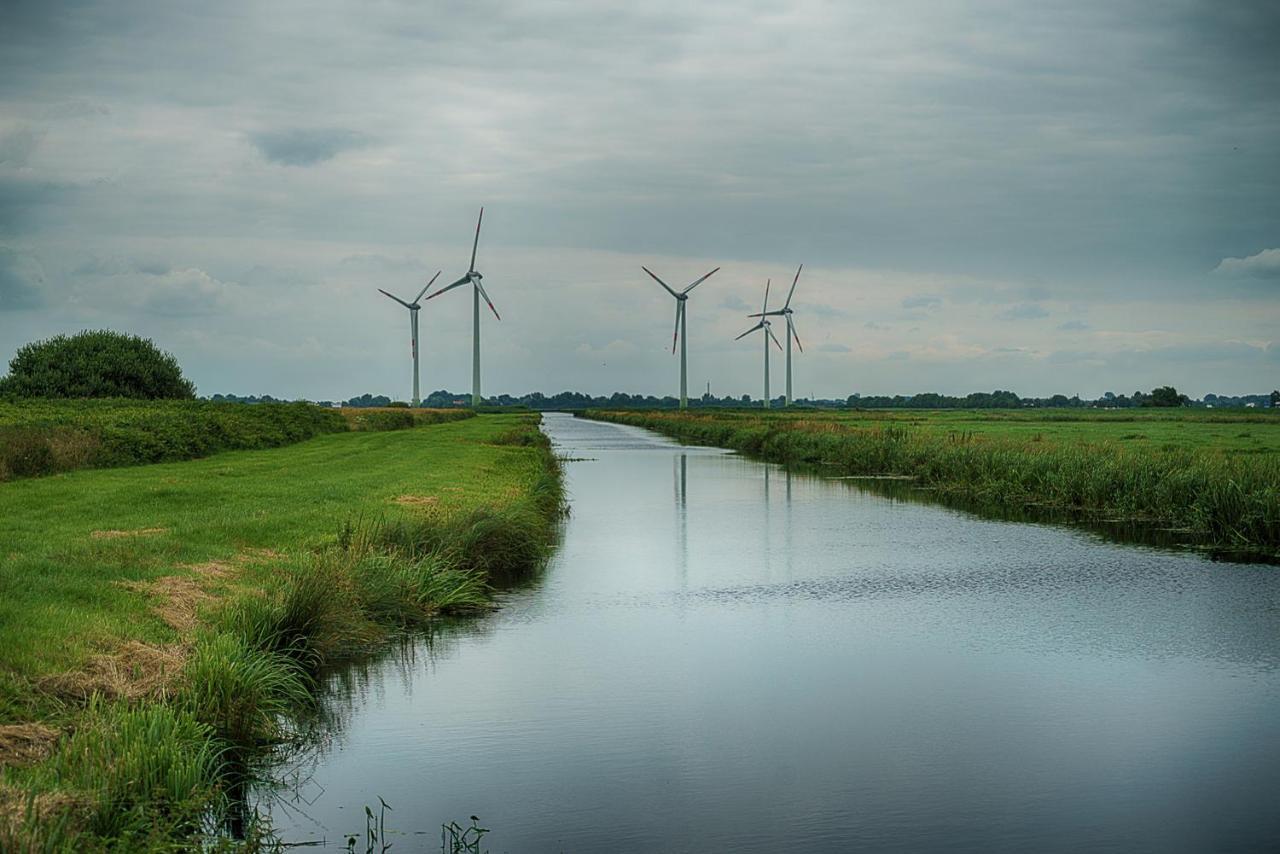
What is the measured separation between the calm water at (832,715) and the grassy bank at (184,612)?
2.60 ft

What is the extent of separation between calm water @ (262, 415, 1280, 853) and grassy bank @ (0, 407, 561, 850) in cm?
79

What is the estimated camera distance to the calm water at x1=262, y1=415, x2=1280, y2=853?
864cm

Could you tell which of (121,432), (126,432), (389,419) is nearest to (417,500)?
(121,432)

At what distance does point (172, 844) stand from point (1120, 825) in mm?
6746

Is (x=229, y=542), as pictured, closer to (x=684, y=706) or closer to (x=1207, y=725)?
(x=684, y=706)

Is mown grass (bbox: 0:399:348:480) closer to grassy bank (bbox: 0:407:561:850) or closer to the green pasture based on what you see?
the green pasture

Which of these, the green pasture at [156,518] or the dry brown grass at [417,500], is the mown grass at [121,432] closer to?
the green pasture at [156,518]

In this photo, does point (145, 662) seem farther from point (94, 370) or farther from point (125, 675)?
point (94, 370)

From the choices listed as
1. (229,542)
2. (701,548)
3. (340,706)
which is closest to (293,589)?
(340,706)

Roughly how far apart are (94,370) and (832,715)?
52.8 meters

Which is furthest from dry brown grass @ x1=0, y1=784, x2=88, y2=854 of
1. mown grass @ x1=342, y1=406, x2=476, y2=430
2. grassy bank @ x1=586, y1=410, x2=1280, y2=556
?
mown grass @ x1=342, y1=406, x2=476, y2=430

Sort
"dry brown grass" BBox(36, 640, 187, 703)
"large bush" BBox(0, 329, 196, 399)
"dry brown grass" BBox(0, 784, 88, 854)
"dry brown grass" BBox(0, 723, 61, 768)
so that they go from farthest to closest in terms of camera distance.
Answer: "large bush" BBox(0, 329, 196, 399)
"dry brown grass" BBox(36, 640, 187, 703)
"dry brown grass" BBox(0, 723, 61, 768)
"dry brown grass" BBox(0, 784, 88, 854)

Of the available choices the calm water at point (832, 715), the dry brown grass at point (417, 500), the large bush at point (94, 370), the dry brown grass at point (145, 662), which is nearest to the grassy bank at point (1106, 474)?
the calm water at point (832, 715)

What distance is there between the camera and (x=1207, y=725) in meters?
11.0
